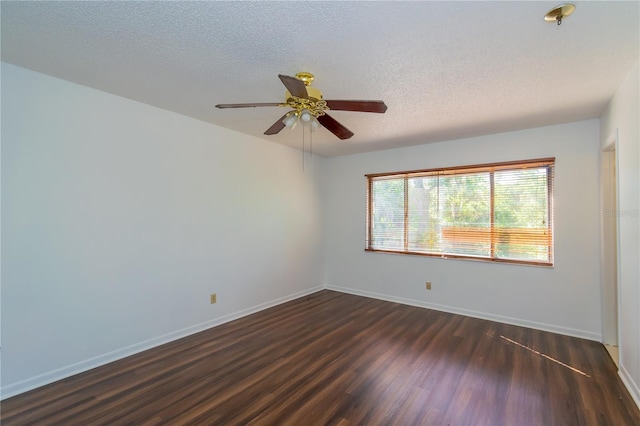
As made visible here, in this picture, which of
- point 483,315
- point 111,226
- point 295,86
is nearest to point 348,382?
point 295,86

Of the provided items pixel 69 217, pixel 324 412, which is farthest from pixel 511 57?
pixel 69 217

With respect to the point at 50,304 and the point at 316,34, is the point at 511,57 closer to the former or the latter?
the point at 316,34

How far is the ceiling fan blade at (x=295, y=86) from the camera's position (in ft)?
5.67

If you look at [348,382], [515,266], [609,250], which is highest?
[609,250]

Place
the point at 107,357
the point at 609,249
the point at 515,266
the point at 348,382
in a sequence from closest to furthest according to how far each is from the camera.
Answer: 1. the point at 348,382
2. the point at 107,357
3. the point at 609,249
4. the point at 515,266

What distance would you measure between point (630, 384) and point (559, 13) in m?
2.69

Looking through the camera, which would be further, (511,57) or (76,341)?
(76,341)

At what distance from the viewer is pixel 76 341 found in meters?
2.50

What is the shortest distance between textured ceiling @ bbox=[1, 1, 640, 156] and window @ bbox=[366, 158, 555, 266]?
3.32 ft

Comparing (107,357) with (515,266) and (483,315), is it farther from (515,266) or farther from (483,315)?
(515,266)

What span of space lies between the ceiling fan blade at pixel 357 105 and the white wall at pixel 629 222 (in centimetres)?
183

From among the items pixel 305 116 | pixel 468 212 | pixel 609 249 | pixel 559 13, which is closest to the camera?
pixel 559 13

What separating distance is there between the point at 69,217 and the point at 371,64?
2778mm

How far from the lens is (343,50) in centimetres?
195
